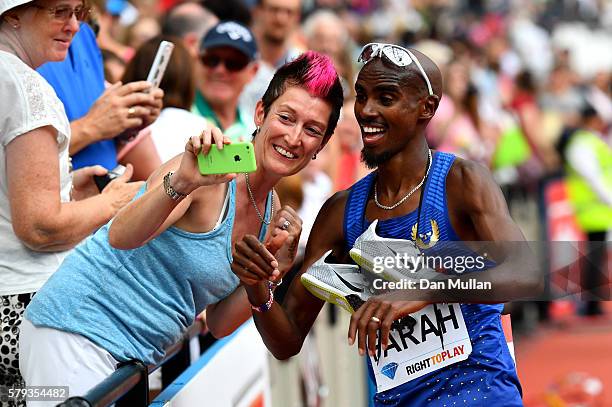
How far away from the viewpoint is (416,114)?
331 cm

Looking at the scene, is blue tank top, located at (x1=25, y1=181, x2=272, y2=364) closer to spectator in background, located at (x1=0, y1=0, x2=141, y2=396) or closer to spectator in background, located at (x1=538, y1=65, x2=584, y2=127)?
spectator in background, located at (x1=0, y1=0, x2=141, y2=396)

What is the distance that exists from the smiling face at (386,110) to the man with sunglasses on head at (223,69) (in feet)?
7.61

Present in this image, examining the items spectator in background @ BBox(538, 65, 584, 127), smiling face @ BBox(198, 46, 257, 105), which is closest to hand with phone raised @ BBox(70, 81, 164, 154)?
smiling face @ BBox(198, 46, 257, 105)

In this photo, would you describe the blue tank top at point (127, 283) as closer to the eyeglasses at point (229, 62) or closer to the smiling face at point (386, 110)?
the smiling face at point (386, 110)

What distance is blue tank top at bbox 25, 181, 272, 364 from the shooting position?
129 inches

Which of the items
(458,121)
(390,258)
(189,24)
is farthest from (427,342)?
(458,121)

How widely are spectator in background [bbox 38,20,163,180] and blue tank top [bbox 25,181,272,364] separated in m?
0.82

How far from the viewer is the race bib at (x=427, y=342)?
328cm

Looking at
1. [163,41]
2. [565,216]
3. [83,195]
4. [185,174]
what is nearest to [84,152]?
[83,195]

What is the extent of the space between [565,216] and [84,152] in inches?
354

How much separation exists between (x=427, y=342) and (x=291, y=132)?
2.57ft

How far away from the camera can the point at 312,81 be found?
11.3ft

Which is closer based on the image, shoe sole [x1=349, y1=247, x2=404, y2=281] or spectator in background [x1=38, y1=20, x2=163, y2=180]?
shoe sole [x1=349, y1=247, x2=404, y2=281]

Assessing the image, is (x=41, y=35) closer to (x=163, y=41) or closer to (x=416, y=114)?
(x=163, y=41)
